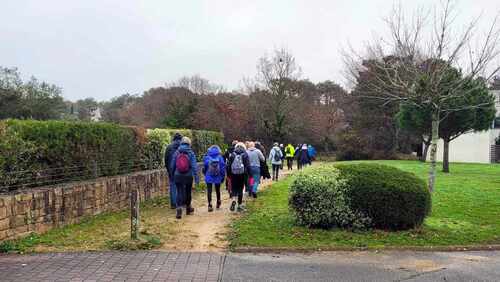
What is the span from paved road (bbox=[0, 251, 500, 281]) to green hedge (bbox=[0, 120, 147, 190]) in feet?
6.68

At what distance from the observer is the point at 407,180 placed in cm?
859

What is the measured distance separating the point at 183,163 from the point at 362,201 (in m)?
3.88

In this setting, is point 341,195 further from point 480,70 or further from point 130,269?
point 480,70

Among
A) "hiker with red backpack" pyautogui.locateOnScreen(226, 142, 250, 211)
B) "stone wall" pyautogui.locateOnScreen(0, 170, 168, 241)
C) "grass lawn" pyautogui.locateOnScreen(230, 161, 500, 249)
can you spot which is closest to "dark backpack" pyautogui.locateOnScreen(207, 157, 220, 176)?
"hiker with red backpack" pyautogui.locateOnScreen(226, 142, 250, 211)

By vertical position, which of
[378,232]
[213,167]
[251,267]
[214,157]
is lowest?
[251,267]

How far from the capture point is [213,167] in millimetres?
10984

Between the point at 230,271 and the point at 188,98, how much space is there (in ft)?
138

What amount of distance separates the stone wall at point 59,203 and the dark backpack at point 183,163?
71.0 inches

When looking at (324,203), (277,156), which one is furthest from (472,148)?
(324,203)

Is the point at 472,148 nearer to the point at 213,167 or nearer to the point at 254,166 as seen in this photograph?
the point at 254,166

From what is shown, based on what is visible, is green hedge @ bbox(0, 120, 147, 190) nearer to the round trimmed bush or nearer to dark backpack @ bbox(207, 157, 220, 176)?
dark backpack @ bbox(207, 157, 220, 176)

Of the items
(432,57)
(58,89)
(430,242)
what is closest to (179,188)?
(430,242)

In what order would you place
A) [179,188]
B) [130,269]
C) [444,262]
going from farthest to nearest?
1. [179,188]
2. [444,262]
3. [130,269]

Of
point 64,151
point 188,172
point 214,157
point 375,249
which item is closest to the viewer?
point 375,249
